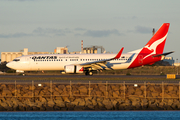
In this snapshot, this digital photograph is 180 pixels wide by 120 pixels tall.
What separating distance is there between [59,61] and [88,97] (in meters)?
22.4

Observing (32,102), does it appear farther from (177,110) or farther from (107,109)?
(177,110)

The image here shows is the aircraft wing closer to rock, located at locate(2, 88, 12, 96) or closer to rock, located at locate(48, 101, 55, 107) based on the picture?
rock, located at locate(2, 88, 12, 96)

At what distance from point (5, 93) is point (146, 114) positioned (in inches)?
554

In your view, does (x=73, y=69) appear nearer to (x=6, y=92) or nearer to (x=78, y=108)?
(x=6, y=92)

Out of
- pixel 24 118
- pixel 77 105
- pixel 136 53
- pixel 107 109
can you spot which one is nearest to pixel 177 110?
pixel 107 109

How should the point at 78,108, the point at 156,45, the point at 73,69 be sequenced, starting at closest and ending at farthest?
the point at 78,108 → the point at 73,69 → the point at 156,45

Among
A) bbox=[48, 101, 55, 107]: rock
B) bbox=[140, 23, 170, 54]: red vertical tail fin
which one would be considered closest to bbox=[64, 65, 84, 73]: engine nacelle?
bbox=[140, 23, 170, 54]: red vertical tail fin

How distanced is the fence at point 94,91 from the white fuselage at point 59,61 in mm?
18091

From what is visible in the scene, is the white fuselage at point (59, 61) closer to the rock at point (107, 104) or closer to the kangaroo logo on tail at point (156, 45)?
the kangaroo logo on tail at point (156, 45)

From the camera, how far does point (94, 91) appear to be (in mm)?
31016

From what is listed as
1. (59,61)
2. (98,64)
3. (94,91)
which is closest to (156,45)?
(98,64)

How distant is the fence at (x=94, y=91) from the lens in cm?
3027

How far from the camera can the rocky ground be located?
2767 cm

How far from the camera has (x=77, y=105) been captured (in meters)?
28.0
